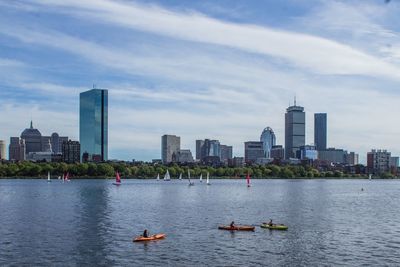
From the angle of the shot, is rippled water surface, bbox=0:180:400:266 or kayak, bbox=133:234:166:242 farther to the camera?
kayak, bbox=133:234:166:242

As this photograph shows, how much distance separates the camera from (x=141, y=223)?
103438 millimetres

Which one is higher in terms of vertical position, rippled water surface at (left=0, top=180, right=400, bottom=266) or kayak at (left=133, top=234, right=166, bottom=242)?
kayak at (left=133, top=234, right=166, bottom=242)

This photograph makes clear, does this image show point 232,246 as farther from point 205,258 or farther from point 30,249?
point 30,249

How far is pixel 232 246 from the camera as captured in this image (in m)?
78.2

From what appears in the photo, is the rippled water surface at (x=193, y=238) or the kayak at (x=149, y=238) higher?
the kayak at (x=149, y=238)

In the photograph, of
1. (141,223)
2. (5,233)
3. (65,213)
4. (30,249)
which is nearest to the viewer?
(30,249)

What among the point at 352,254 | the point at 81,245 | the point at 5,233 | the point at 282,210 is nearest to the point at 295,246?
the point at 352,254

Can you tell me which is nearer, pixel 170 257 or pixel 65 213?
pixel 170 257

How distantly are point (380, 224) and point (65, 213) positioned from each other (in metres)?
62.1

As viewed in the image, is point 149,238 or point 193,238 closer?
point 149,238

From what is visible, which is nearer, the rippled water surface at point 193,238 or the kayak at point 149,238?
the rippled water surface at point 193,238

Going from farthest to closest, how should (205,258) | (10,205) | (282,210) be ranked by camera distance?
(10,205)
(282,210)
(205,258)

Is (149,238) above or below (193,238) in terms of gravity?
above

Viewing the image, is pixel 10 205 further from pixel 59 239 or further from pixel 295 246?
pixel 295 246
